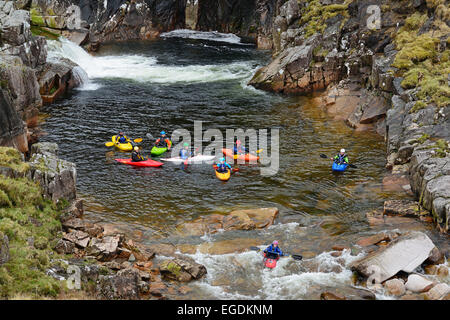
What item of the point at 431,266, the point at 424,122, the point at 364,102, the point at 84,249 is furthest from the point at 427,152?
the point at 84,249

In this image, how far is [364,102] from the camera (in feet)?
109

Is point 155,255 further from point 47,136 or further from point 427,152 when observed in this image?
point 47,136

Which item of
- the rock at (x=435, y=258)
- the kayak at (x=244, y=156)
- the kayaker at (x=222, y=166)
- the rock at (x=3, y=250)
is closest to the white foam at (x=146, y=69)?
the kayak at (x=244, y=156)

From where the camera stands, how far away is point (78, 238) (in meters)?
17.5

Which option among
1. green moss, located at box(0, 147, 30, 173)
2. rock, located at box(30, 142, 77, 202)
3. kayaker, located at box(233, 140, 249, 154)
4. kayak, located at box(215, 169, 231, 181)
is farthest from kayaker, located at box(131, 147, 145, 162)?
green moss, located at box(0, 147, 30, 173)

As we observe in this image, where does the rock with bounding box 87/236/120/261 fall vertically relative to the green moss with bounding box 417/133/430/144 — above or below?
below

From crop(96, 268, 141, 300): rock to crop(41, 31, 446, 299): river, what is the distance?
2032mm

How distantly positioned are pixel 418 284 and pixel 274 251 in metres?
5.00

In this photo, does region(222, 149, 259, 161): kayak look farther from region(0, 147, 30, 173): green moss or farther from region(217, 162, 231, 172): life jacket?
region(0, 147, 30, 173): green moss

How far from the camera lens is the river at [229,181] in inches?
675

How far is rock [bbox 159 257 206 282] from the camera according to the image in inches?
643

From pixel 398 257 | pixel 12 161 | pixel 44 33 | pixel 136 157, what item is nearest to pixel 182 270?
pixel 398 257

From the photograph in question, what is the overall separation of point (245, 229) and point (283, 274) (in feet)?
12.5

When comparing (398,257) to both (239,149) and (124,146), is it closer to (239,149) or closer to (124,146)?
(239,149)
